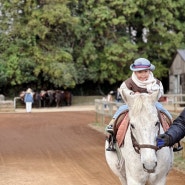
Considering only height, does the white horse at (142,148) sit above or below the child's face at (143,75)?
below

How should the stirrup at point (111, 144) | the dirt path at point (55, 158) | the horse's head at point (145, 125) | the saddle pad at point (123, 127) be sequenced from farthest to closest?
the dirt path at point (55, 158) < the stirrup at point (111, 144) < the saddle pad at point (123, 127) < the horse's head at point (145, 125)

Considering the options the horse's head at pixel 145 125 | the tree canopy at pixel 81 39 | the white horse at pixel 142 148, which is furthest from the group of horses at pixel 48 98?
the horse's head at pixel 145 125

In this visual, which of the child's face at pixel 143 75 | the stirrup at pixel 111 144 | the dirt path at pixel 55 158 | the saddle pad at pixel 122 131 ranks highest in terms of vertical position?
the child's face at pixel 143 75

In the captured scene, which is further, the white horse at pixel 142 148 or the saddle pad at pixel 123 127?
the saddle pad at pixel 123 127

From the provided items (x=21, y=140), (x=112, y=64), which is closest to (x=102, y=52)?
(x=112, y=64)

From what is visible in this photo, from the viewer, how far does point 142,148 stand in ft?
14.8

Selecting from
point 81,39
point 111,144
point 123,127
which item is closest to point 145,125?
point 123,127

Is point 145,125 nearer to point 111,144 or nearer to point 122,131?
point 122,131

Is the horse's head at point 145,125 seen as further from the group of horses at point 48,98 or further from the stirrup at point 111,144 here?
the group of horses at point 48,98

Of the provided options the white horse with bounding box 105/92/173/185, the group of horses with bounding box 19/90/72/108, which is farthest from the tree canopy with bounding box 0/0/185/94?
the white horse with bounding box 105/92/173/185

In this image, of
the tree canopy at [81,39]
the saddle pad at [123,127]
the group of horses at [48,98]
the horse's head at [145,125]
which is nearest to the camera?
the horse's head at [145,125]

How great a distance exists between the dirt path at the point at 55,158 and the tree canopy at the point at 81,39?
2109 cm

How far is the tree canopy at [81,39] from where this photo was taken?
40.5 m

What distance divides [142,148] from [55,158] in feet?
25.0
